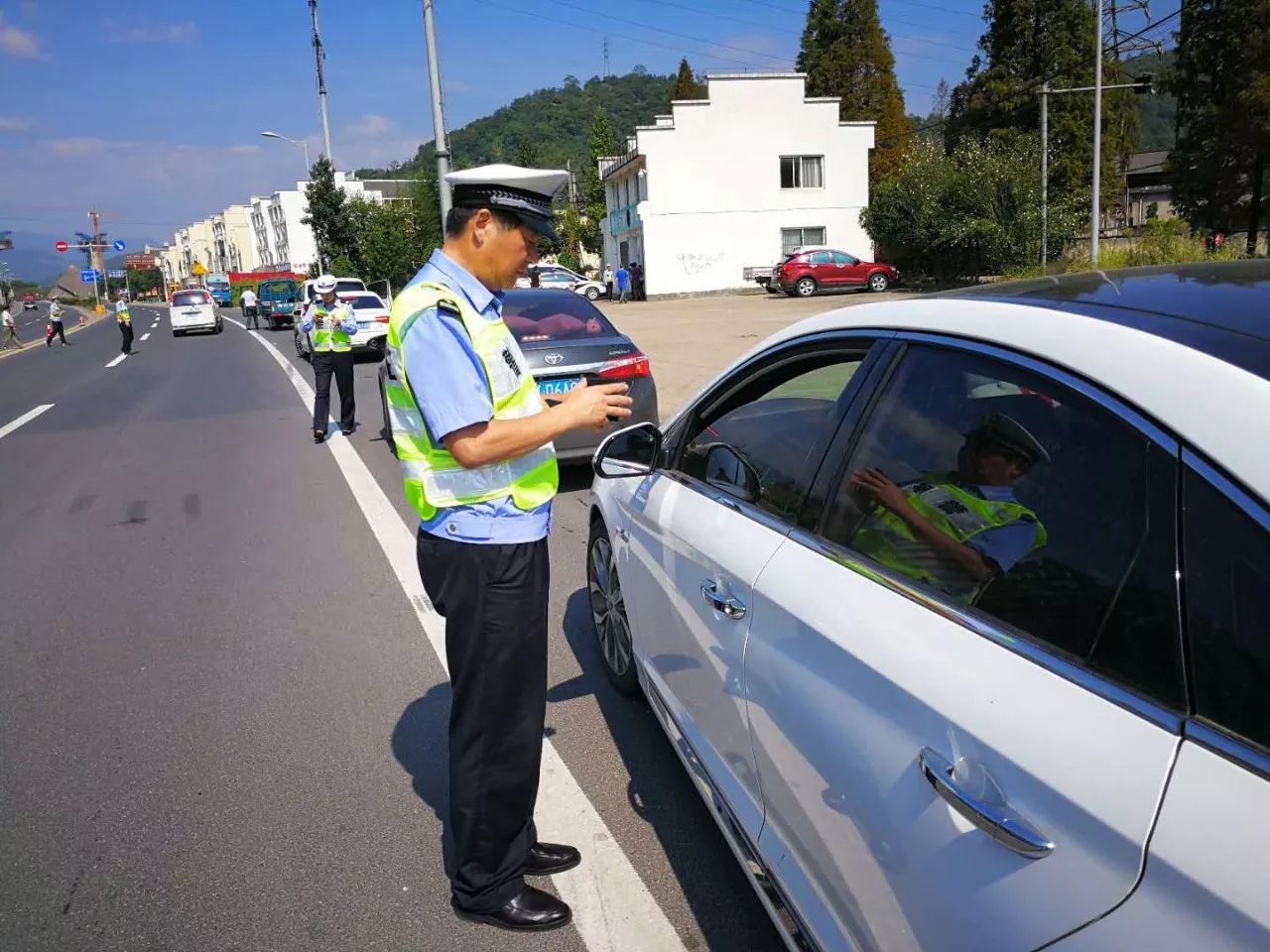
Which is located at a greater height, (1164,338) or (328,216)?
(328,216)

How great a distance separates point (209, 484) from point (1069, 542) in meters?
8.55

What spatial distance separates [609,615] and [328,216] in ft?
143

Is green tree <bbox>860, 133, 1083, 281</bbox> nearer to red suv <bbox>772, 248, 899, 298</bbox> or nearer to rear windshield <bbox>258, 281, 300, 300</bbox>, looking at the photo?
red suv <bbox>772, 248, 899, 298</bbox>

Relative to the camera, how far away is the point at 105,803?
3.26 m

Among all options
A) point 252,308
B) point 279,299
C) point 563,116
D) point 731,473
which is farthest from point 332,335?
point 563,116


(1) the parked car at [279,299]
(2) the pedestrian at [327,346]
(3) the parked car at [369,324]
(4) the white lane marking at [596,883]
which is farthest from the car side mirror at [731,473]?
(1) the parked car at [279,299]

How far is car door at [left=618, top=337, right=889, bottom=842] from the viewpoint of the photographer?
2238mm

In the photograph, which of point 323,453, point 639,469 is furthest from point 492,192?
point 323,453

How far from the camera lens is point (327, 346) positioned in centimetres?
1042

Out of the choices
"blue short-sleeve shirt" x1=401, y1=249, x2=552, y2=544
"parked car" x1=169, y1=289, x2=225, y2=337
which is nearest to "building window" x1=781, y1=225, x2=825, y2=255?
"parked car" x1=169, y1=289, x2=225, y2=337

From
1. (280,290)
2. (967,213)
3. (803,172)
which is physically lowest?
(280,290)

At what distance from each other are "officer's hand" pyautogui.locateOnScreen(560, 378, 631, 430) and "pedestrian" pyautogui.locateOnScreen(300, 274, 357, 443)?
8670 millimetres

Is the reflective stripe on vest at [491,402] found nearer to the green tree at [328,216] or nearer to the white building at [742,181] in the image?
the white building at [742,181]

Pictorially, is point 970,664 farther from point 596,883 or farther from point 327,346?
point 327,346
